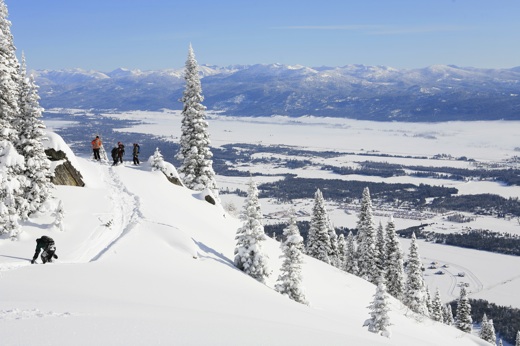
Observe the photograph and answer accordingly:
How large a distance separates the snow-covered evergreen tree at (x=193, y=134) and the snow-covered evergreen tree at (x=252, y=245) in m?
14.1

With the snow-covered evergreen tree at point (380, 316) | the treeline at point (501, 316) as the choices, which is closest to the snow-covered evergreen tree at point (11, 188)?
the snow-covered evergreen tree at point (380, 316)

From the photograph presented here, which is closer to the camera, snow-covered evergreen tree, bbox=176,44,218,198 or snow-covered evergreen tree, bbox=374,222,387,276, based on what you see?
snow-covered evergreen tree, bbox=176,44,218,198

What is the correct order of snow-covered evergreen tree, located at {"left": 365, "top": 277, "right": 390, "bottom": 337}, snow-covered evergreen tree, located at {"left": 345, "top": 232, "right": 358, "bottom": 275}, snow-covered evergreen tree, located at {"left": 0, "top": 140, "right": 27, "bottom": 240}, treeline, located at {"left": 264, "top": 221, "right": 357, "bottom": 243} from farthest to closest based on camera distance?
treeline, located at {"left": 264, "top": 221, "right": 357, "bottom": 243}, snow-covered evergreen tree, located at {"left": 345, "top": 232, "right": 358, "bottom": 275}, snow-covered evergreen tree, located at {"left": 365, "top": 277, "right": 390, "bottom": 337}, snow-covered evergreen tree, located at {"left": 0, "top": 140, "right": 27, "bottom": 240}

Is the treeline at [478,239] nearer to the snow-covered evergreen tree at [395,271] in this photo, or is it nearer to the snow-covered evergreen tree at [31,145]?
the snow-covered evergreen tree at [395,271]

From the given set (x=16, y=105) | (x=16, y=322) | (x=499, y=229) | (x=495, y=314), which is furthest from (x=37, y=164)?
(x=499, y=229)

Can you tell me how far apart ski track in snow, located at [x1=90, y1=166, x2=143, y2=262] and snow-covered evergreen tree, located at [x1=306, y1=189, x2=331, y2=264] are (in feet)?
87.1

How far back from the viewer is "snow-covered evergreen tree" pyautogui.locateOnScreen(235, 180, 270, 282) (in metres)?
24.5

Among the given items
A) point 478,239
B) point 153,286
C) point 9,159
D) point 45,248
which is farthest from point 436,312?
point 478,239

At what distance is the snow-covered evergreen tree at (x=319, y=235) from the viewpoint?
52.2 metres

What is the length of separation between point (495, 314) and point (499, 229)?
81.6m

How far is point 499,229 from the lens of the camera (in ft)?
573

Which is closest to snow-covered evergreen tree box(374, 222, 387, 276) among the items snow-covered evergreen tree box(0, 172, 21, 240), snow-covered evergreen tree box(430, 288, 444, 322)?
snow-covered evergreen tree box(430, 288, 444, 322)

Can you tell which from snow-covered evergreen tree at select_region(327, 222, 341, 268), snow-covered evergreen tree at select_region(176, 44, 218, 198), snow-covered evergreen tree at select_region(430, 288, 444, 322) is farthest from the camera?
snow-covered evergreen tree at select_region(327, 222, 341, 268)

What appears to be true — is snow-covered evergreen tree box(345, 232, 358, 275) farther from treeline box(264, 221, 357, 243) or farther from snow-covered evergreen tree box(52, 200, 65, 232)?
treeline box(264, 221, 357, 243)
